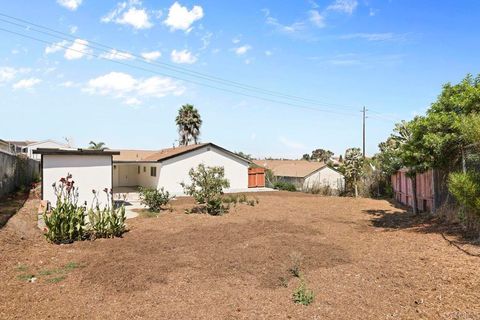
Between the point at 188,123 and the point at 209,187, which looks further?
the point at 188,123

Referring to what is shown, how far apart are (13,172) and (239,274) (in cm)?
1972

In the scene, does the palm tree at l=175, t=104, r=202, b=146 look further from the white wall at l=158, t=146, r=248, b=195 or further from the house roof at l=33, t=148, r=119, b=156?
the house roof at l=33, t=148, r=119, b=156

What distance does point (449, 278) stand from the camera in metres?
6.18

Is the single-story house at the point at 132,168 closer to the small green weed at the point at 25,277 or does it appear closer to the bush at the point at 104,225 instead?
the bush at the point at 104,225

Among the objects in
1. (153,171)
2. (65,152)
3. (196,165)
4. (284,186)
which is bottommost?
(284,186)

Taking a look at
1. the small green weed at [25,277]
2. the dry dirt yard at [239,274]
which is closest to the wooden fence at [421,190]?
the dry dirt yard at [239,274]

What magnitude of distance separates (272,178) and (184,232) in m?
27.5

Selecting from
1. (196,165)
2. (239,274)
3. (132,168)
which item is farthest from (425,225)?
(132,168)

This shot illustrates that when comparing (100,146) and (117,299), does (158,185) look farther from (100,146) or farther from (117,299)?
(100,146)

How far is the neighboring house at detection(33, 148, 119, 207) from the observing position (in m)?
15.1

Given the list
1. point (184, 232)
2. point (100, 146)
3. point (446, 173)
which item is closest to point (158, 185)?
point (184, 232)

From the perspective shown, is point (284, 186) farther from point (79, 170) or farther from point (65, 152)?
point (65, 152)

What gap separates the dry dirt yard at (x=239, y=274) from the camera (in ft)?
17.4

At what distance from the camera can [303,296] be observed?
559cm
